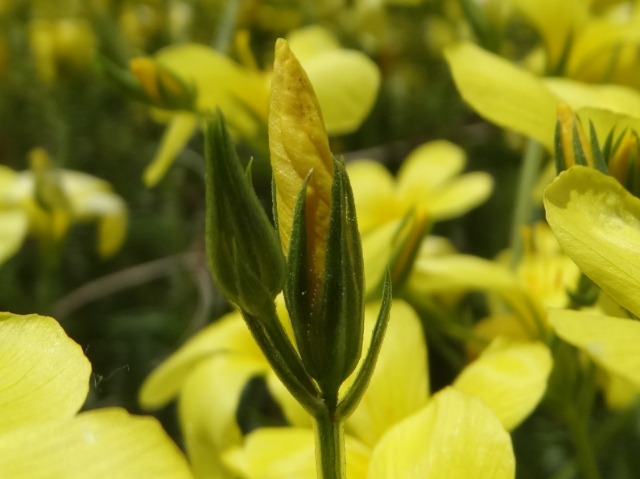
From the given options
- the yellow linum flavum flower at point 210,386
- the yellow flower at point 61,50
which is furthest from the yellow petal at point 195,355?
the yellow flower at point 61,50

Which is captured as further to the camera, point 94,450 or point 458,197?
point 458,197

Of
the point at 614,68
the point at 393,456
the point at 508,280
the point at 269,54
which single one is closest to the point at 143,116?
the point at 269,54

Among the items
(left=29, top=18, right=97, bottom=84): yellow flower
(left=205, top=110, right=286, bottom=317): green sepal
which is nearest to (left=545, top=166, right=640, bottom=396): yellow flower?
(left=205, top=110, right=286, bottom=317): green sepal

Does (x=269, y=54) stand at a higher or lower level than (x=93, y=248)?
higher

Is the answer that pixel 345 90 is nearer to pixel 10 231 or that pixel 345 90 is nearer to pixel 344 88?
pixel 344 88

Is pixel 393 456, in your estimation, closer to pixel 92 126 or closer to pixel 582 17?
pixel 582 17

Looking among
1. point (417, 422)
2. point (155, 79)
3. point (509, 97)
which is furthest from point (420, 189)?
point (417, 422)
